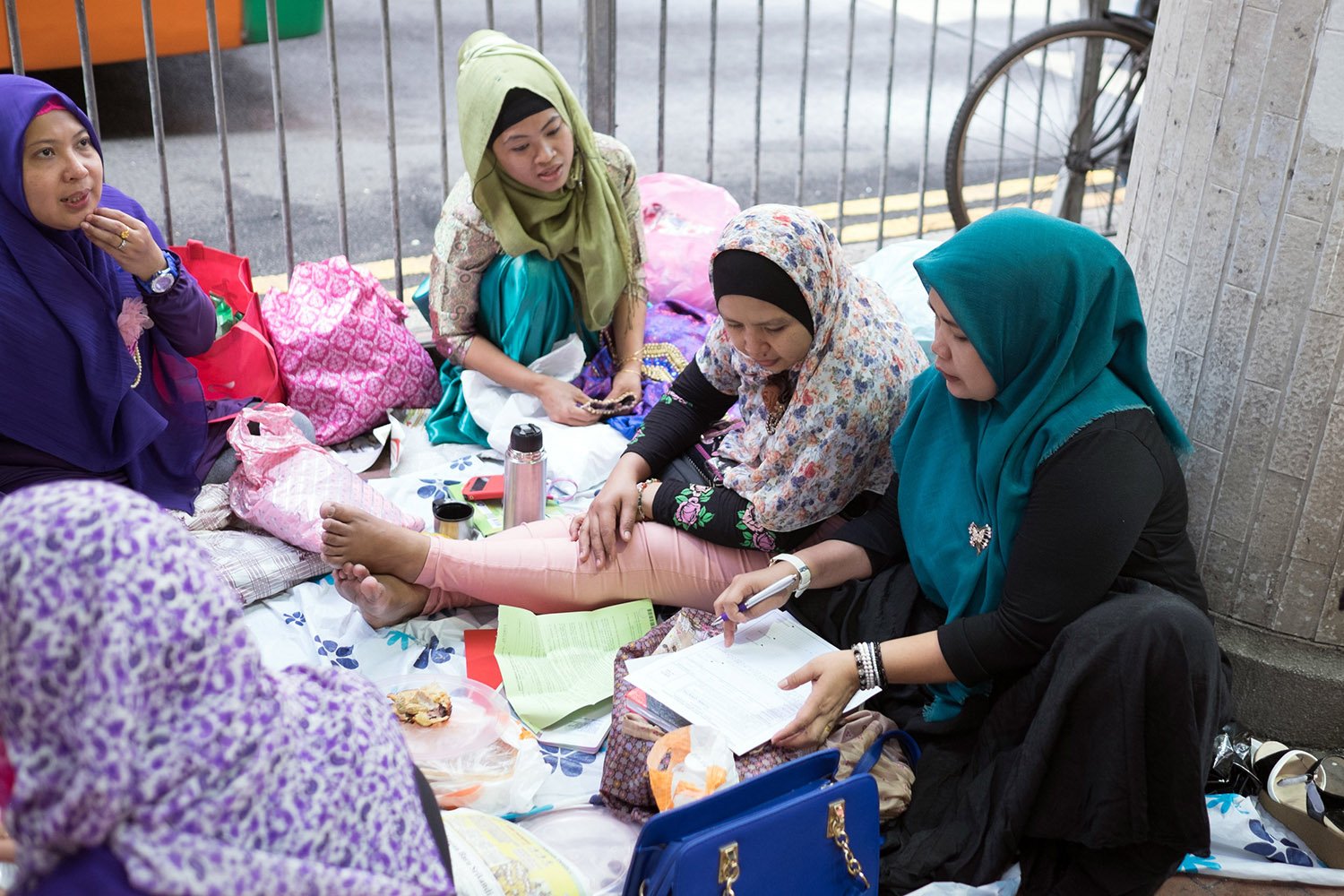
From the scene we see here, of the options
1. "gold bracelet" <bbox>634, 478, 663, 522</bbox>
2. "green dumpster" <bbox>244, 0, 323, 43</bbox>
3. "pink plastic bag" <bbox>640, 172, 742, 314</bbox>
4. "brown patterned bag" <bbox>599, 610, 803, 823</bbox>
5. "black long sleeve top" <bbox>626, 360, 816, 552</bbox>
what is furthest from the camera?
"green dumpster" <bbox>244, 0, 323, 43</bbox>

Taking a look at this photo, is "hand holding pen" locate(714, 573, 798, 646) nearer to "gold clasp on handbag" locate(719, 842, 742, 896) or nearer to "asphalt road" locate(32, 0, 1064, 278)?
"gold clasp on handbag" locate(719, 842, 742, 896)

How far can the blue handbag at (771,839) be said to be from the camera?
1.88m

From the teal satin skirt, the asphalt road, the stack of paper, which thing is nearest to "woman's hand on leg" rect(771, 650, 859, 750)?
the stack of paper

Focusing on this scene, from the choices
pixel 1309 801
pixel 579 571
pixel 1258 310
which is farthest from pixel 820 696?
pixel 1258 310

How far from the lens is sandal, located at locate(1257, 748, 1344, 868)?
2385 mm

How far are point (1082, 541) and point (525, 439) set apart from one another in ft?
4.35

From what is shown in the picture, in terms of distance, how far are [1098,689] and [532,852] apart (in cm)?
94

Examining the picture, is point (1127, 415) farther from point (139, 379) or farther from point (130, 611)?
point (139, 379)

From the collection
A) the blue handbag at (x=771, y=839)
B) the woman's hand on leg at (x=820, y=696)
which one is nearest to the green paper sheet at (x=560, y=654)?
the woman's hand on leg at (x=820, y=696)

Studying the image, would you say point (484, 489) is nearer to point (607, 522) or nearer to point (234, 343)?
point (607, 522)

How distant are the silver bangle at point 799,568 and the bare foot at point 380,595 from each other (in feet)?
2.69

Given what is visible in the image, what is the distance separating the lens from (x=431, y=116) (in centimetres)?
701

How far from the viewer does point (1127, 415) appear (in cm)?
220

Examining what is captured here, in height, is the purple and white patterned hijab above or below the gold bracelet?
above
